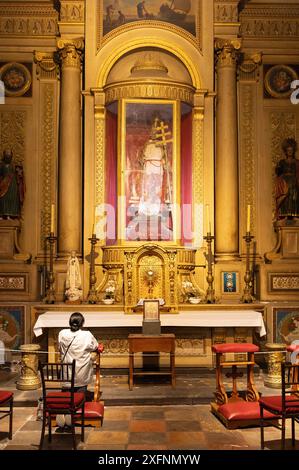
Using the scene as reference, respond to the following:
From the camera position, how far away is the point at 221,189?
444 inches

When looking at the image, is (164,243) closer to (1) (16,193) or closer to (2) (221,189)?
(2) (221,189)

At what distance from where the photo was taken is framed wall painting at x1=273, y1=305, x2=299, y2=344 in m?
10.7

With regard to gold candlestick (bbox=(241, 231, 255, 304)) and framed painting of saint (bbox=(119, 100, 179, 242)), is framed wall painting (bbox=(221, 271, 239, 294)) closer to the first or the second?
gold candlestick (bbox=(241, 231, 255, 304))

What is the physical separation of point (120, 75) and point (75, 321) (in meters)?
6.19

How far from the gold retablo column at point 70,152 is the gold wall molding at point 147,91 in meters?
0.66

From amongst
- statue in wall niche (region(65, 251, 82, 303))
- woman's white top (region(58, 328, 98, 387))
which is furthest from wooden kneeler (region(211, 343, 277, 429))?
statue in wall niche (region(65, 251, 82, 303))

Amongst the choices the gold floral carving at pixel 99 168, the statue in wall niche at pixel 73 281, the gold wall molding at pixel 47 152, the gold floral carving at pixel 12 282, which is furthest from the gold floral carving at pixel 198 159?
the gold floral carving at pixel 12 282

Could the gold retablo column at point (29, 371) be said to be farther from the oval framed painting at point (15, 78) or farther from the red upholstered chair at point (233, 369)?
the oval framed painting at point (15, 78)

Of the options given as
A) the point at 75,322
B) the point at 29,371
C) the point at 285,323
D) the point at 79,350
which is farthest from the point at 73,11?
the point at 79,350

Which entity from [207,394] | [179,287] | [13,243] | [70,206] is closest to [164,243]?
[179,287]

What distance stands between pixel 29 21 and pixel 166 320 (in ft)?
20.1

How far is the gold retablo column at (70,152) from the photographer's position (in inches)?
440

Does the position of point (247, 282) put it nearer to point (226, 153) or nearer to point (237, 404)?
point (226, 153)

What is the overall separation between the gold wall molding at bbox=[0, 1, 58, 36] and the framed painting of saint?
2142 mm
